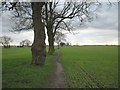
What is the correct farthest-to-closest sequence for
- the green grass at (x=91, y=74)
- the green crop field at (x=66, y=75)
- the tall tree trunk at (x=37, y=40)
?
the tall tree trunk at (x=37, y=40)
the green grass at (x=91, y=74)
the green crop field at (x=66, y=75)

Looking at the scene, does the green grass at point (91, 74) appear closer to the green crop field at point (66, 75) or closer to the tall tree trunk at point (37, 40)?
the green crop field at point (66, 75)

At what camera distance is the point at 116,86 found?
6.49 m

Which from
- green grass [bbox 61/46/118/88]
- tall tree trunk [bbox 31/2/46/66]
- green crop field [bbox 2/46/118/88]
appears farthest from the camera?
tall tree trunk [bbox 31/2/46/66]

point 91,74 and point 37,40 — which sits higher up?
point 37,40

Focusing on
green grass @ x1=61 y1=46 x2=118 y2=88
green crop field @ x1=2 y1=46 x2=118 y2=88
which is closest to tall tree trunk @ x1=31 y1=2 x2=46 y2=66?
green crop field @ x1=2 y1=46 x2=118 y2=88

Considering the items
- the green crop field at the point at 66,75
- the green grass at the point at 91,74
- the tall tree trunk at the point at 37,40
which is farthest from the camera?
the tall tree trunk at the point at 37,40

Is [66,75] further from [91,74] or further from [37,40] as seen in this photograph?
[37,40]

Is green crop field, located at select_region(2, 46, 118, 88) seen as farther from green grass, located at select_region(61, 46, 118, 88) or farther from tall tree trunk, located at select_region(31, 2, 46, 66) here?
tall tree trunk, located at select_region(31, 2, 46, 66)

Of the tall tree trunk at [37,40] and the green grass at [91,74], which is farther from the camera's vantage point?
the tall tree trunk at [37,40]

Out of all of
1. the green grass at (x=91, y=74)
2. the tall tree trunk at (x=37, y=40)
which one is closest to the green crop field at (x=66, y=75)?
the green grass at (x=91, y=74)

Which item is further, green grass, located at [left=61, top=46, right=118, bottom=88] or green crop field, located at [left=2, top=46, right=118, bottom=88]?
green grass, located at [left=61, top=46, right=118, bottom=88]

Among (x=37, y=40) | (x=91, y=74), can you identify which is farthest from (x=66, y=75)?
(x=37, y=40)

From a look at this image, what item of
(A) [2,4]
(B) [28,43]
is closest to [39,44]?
(A) [2,4]

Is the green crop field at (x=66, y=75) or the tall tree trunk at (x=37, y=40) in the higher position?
the tall tree trunk at (x=37, y=40)
